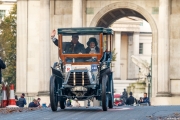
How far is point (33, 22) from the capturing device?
6019 cm

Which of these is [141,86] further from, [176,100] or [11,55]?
[176,100]

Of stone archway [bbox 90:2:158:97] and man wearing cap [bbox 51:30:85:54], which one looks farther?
stone archway [bbox 90:2:158:97]

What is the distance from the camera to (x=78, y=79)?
33.0m

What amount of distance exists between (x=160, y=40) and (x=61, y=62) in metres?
24.5

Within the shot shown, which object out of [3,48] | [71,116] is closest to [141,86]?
[3,48]

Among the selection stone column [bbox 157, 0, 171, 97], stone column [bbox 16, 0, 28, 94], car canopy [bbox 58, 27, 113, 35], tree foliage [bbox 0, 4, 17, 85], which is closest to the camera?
car canopy [bbox 58, 27, 113, 35]

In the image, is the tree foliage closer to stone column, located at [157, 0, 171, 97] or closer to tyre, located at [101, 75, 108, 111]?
stone column, located at [157, 0, 171, 97]

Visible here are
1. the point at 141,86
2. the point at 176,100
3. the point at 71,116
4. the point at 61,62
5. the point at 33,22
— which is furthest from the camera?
the point at 141,86

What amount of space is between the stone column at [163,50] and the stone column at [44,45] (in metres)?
7.08

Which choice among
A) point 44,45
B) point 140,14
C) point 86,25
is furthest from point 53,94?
point 140,14

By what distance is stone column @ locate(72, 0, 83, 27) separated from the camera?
58000mm

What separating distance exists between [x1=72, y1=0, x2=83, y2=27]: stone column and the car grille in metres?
25.1

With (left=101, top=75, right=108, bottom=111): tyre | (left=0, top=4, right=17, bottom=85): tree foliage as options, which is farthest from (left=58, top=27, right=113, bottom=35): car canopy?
(left=0, top=4, right=17, bottom=85): tree foliage

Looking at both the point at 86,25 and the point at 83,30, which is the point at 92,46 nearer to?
the point at 83,30
